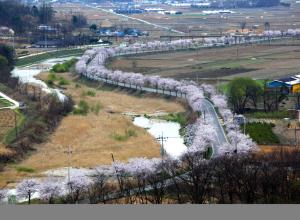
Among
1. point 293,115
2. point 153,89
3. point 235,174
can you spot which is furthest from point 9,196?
point 153,89

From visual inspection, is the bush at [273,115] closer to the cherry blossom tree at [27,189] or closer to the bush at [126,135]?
the bush at [126,135]

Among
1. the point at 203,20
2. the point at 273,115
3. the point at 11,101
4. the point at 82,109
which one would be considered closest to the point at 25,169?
the point at 82,109

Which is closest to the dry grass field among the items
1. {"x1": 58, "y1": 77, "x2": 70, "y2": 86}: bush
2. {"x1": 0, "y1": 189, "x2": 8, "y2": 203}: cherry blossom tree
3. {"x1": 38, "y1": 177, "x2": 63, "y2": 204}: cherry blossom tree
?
{"x1": 0, "y1": 189, "x2": 8, "y2": 203}: cherry blossom tree

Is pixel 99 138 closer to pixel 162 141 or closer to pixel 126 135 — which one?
pixel 126 135

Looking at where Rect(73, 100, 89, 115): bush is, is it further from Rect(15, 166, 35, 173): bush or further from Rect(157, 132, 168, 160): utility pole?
Rect(15, 166, 35, 173): bush

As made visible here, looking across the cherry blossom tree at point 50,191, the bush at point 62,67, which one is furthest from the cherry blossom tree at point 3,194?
the bush at point 62,67

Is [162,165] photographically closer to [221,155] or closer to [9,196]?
[221,155]

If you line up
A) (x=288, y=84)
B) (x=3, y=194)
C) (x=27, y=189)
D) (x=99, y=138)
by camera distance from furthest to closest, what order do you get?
(x=288, y=84), (x=99, y=138), (x=3, y=194), (x=27, y=189)
